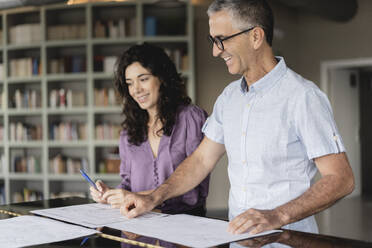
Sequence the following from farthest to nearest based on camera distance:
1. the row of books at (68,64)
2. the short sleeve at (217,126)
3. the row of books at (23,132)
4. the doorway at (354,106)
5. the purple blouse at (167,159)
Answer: the doorway at (354,106) → the row of books at (23,132) → the row of books at (68,64) → the purple blouse at (167,159) → the short sleeve at (217,126)

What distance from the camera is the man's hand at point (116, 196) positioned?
76.2 inches

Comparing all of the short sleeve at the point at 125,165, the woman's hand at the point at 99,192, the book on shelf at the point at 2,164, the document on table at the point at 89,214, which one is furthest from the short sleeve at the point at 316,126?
the book on shelf at the point at 2,164

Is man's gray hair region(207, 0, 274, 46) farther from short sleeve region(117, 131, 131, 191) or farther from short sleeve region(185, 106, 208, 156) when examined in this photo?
short sleeve region(117, 131, 131, 191)

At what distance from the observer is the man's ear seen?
6.15 feet

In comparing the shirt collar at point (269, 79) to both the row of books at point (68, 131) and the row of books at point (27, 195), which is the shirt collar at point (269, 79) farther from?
the row of books at point (27, 195)

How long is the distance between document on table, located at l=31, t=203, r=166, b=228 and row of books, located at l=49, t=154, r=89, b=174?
4.40m

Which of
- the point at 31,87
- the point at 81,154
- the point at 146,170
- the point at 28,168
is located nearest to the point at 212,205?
the point at 81,154

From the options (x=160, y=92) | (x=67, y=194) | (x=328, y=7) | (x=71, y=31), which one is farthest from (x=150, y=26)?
(x=160, y=92)

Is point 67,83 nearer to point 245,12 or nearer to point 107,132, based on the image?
point 107,132

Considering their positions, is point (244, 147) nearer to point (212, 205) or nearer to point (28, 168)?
point (212, 205)

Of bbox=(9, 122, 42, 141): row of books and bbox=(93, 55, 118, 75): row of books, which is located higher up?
→ bbox=(93, 55, 118, 75): row of books

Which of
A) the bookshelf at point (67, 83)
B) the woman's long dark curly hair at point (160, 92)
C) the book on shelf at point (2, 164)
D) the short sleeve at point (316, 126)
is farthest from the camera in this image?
the book on shelf at point (2, 164)

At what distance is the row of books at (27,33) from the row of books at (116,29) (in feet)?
2.69

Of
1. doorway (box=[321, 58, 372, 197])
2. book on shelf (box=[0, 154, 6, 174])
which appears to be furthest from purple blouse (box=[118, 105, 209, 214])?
doorway (box=[321, 58, 372, 197])
